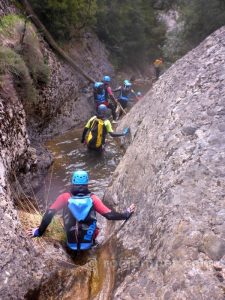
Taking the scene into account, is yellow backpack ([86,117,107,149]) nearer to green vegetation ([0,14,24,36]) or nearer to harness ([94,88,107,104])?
green vegetation ([0,14,24,36])

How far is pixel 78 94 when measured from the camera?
53.6ft

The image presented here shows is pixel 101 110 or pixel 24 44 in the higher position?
pixel 24 44

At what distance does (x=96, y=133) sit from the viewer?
1062 centimetres

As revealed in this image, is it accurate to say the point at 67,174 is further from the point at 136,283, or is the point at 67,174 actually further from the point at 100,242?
the point at 136,283

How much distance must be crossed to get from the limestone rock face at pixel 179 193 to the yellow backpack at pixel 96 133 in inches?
98.6

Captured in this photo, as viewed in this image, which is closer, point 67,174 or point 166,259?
point 166,259

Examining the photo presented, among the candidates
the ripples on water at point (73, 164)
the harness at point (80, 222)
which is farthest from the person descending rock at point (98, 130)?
the harness at point (80, 222)

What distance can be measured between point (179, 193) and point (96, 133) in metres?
5.89

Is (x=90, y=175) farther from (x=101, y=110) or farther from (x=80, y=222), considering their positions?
(x=80, y=222)

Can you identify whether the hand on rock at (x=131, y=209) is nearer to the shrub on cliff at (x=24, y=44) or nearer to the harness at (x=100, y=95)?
the shrub on cliff at (x=24, y=44)

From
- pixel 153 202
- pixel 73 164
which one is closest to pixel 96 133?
pixel 73 164

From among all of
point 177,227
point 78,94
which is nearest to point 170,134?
point 177,227

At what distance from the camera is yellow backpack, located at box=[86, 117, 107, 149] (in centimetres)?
1061

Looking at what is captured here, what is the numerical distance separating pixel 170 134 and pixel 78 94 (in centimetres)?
1028
